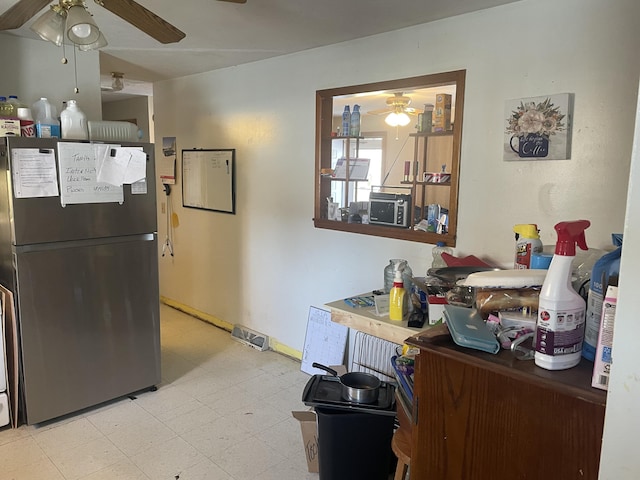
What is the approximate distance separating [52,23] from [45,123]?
0.96 metres

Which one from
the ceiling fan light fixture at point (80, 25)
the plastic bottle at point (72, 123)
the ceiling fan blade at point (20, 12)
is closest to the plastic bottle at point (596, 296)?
the ceiling fan light fixture at point (80, 25)

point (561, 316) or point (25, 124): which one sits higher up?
point (25, 124)

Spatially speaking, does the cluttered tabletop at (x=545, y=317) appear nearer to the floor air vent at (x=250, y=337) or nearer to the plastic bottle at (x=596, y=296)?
the plastic bottle at (x=596, y=296)

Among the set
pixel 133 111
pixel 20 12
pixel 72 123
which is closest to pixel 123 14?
pixel 20 12

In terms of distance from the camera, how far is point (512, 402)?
3.41ft

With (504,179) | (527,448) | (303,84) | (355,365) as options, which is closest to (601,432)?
(527,448)

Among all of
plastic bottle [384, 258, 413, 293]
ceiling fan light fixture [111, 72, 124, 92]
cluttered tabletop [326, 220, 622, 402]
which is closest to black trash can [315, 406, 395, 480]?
plastic bottle [384, 258, 413, 293]

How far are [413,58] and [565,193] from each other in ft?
3.59

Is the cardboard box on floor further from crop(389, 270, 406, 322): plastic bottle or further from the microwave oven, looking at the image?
the microwave oven

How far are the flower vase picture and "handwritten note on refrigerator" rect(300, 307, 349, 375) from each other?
1.55 m

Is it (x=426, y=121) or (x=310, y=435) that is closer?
(x=310, y=435)

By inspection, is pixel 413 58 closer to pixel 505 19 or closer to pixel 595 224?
pixel 505 19

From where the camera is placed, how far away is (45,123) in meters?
2.61

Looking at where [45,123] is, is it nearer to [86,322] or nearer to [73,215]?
[73,215]
